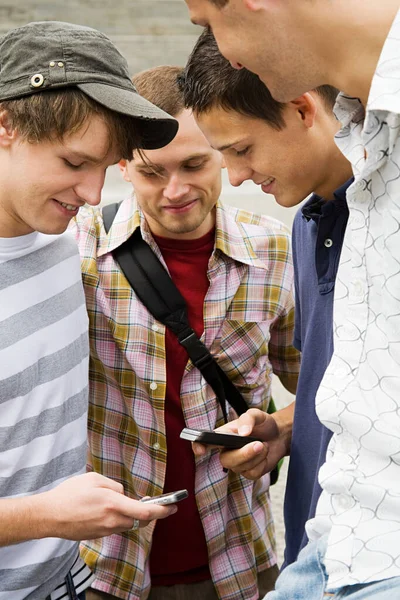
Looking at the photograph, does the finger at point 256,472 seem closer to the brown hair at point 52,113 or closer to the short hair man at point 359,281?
the short hair man at point 359,281

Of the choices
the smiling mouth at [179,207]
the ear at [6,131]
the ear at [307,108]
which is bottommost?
the smiling mouth at [179,207]

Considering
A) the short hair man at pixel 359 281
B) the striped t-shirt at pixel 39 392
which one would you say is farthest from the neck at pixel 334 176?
the striped t-shirt at pixel 39 392

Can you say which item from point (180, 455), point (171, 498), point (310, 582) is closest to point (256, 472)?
point (180, 455)

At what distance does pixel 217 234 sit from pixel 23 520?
3.24ft

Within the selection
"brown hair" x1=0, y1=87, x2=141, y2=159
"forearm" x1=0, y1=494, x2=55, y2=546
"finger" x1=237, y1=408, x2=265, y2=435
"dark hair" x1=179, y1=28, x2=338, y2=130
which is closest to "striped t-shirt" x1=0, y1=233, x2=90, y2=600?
"forearm" x1=0, y1=494, x2=55, y2=546

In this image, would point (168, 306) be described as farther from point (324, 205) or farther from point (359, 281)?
point (359, 281)

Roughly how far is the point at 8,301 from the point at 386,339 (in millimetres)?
886

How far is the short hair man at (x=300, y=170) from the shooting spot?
1873 millimetres

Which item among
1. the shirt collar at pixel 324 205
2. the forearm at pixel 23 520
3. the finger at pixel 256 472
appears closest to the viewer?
the forearm at pixel 23 520

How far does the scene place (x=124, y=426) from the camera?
2320mm

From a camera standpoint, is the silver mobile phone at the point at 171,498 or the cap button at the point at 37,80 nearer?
the silver mobile phone at the point at 171,498

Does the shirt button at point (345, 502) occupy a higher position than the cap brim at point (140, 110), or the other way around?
the cap brim at point (140, 110)

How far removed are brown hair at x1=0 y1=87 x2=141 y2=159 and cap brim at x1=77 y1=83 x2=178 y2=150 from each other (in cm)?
4

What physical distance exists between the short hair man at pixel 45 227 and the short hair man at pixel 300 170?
5.3 inches
